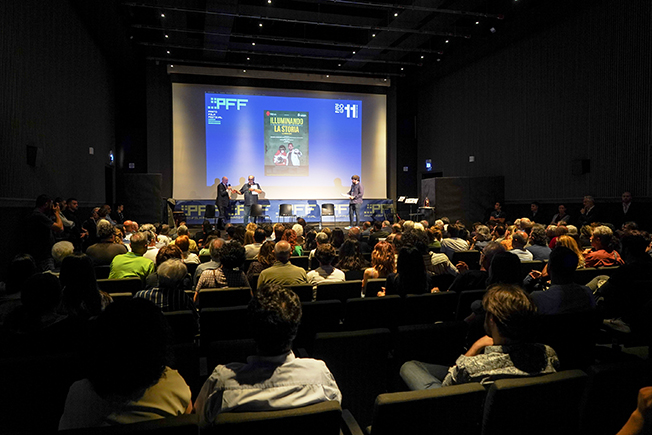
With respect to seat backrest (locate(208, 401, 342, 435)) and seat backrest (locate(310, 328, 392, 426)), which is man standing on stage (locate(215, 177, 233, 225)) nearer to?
seat backrest (locate(310, 328, 392, 426))

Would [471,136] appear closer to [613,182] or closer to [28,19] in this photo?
[613,182]

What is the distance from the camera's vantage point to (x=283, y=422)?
1.21 meters

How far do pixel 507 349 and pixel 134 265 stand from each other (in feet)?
10.6

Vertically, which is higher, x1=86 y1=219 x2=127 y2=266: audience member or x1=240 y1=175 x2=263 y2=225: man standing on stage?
x1=240 y1=175 x2=263 y2=225: man standing on stage

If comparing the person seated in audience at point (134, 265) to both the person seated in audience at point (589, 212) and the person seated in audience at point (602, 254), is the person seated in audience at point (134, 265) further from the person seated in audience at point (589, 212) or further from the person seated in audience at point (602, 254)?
the person seated in audience at point (589, 212)

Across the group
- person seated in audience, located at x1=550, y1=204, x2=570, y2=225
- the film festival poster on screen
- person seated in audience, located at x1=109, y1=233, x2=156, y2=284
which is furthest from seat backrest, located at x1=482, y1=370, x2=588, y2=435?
the film festival poster on screen

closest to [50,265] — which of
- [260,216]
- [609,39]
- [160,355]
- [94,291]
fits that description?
[94,291]

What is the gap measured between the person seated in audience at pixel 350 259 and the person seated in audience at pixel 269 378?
2.62 meters

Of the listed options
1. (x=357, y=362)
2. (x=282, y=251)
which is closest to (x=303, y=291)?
(x=282, y=251)

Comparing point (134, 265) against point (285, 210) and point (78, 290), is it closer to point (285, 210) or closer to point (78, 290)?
point (78, 290)

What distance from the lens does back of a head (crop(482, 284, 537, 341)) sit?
1663 mm

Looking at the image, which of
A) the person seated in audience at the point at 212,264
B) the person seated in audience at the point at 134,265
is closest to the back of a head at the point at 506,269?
the person seated in audience at the point at 212,264

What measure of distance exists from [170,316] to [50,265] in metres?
3.78

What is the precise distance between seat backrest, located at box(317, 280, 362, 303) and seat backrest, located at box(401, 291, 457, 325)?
632 millimetres
